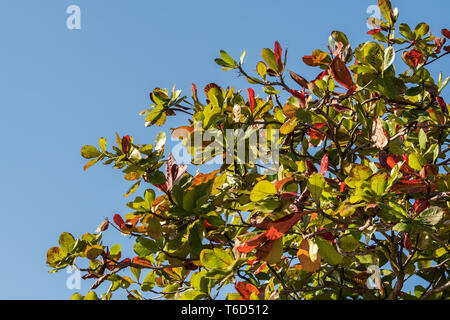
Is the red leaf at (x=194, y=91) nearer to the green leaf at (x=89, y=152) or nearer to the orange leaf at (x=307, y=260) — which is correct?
the green leaf at (x=89, y=152)

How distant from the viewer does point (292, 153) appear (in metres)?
3.14

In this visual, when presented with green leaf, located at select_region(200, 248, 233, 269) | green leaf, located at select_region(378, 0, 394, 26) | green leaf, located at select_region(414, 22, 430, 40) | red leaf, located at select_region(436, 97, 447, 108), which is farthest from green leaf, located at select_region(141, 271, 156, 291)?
green leaf, located at select_region(414, 22, 430, 40)

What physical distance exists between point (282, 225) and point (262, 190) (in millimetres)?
182

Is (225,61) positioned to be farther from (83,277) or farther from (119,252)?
(83,277)

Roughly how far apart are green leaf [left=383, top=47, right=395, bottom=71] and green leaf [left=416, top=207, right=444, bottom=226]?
0.93 metres

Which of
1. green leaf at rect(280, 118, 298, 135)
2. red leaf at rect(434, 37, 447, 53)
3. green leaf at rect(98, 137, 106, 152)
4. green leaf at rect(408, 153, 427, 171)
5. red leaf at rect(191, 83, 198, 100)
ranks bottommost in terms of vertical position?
green leaf at rect(408, 153, 427, 171)

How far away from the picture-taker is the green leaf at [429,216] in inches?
81.4

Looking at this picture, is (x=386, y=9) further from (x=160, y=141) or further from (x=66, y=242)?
(x=66, y=242)

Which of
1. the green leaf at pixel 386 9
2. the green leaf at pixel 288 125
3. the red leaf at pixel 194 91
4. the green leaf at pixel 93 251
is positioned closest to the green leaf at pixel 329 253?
the green leaf at pixel 288 125

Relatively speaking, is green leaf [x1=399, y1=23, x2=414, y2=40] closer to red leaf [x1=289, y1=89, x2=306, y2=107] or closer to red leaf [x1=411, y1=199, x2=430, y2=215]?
red leaf [x1=289, y1=89, x2=306, y2=107]

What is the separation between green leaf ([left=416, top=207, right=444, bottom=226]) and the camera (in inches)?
81.4

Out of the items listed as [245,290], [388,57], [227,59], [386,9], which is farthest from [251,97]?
[386,9]

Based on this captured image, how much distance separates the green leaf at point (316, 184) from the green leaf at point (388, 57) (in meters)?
0.98
